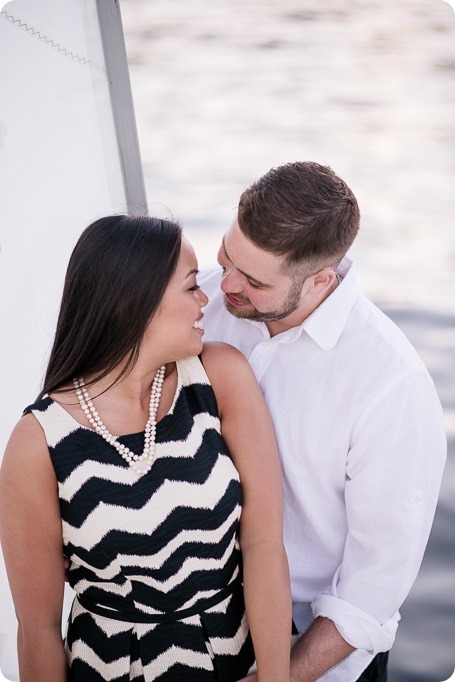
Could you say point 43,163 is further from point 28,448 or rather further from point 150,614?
point 150,614

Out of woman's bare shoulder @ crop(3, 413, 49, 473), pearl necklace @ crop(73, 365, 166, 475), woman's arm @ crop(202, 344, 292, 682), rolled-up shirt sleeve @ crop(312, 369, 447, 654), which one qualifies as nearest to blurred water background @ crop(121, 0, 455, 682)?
rolled-up shirt sleeve @ crop(312, 369, 447, 654)

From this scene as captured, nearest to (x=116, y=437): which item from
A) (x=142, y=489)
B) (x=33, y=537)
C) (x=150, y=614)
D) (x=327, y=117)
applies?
(x=142, y=489)

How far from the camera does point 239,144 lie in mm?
4891

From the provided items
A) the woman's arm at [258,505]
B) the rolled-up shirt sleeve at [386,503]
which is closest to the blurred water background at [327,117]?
the rolled-up shirt sleeve at [386,503]

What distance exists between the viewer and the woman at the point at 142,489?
1.43m

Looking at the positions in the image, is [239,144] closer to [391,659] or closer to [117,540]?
[391,659]

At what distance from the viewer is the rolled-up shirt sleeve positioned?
1560 mm

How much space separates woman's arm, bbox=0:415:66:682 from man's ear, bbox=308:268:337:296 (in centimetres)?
57

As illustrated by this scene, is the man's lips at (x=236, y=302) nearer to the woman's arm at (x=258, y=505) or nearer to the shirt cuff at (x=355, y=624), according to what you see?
the woman's arm at (x=258, y=505)

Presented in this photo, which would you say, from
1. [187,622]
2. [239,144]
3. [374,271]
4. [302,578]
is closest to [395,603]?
[302,578]

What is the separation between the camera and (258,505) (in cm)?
150

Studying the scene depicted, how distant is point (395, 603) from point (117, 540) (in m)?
0.55

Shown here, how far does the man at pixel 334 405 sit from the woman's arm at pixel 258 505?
120 mm

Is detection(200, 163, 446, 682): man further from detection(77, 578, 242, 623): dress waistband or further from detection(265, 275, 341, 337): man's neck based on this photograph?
detection(77, 578, 242, 623): dress waistband
